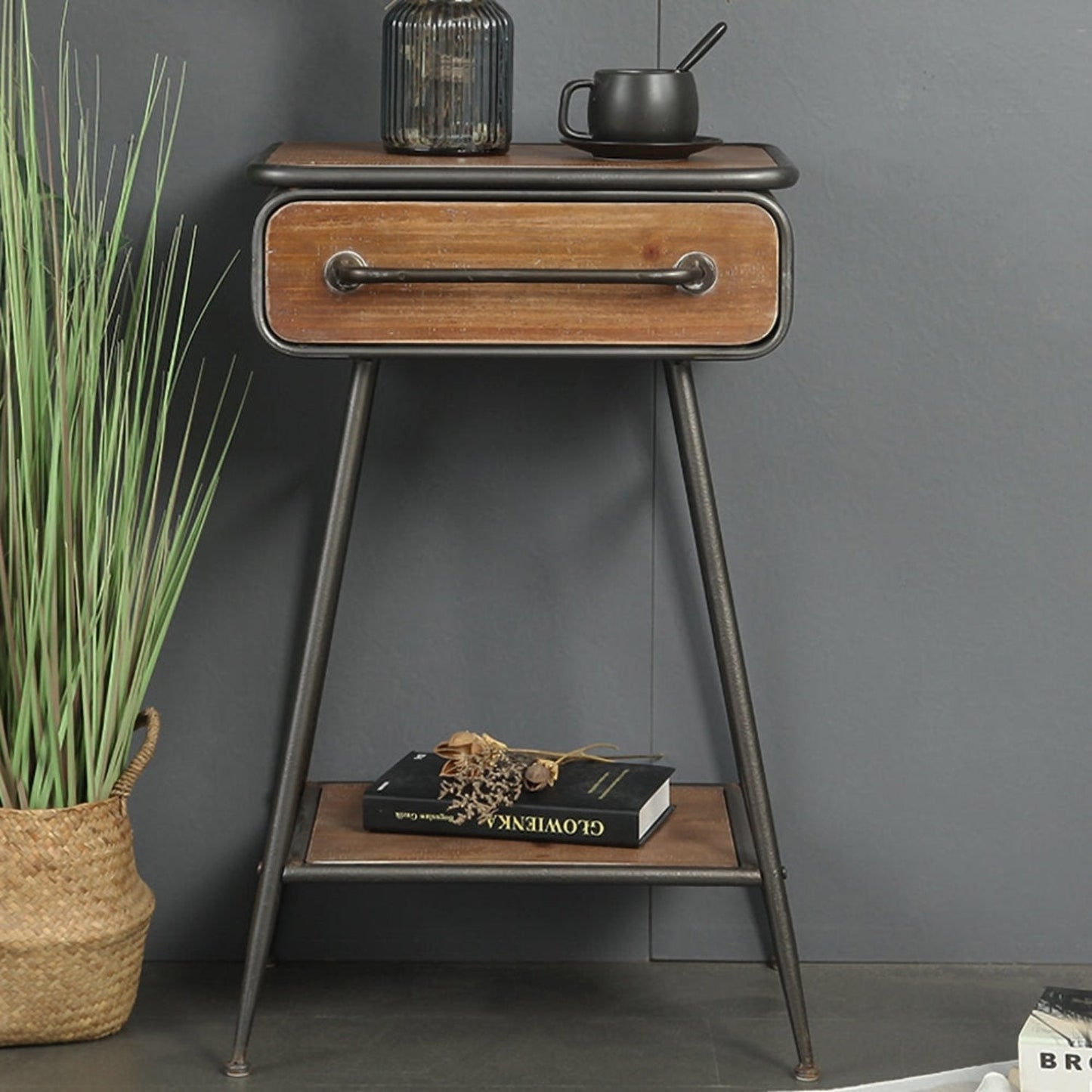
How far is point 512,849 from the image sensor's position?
189 cm

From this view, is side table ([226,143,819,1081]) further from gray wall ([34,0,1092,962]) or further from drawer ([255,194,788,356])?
gray wall ([34,0,1092,962])

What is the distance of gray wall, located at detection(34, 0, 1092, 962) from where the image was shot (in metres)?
2.05

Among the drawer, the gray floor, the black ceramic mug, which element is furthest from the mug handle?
the gray floor

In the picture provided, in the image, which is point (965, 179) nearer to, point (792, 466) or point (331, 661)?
point (792, 466)

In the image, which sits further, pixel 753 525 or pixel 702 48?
pixel 753 525

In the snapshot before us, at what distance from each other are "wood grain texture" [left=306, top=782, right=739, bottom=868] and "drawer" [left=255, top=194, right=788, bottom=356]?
530 mm

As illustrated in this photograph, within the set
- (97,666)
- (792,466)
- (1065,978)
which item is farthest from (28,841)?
(1065,978)

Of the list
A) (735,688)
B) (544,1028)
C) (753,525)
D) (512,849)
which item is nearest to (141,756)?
(512,849)

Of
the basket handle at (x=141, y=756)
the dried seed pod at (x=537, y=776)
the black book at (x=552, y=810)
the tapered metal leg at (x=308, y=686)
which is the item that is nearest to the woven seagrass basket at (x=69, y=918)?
the basket handle at (x=141, y=756)

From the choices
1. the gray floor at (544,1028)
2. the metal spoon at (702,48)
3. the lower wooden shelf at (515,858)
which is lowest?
the gray floor at (544,1028)

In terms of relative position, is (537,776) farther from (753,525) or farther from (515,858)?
(753,525)

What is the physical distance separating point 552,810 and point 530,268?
0.58 metres

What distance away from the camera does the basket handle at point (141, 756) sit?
6.33 ft

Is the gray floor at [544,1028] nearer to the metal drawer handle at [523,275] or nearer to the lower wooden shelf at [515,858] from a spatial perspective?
the lower wooden shelf at [515,858]
